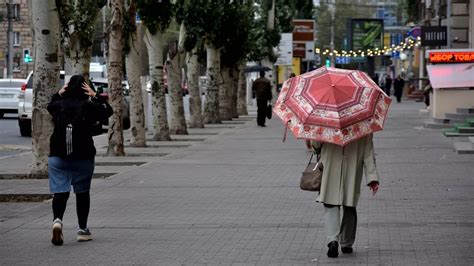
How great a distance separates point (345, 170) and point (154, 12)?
57.1 ft

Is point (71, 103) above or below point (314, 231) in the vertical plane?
above

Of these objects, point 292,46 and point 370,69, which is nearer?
point 292,46

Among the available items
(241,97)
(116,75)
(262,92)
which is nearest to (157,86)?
(116,75)

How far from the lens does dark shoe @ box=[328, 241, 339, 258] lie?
395 inches

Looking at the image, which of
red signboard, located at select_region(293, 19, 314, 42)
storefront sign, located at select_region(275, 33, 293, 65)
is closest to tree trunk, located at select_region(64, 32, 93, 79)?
storefront sign, located at select_region(275, 33, 293, 65)

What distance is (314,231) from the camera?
11.8 metres

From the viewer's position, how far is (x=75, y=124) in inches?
434

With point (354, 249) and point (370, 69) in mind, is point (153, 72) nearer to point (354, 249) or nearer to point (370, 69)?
point (354, 249)

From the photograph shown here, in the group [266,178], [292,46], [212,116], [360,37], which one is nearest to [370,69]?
[360,37]

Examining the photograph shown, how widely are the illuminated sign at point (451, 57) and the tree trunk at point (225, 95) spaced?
9.81 m

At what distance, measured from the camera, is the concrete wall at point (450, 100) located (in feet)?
104

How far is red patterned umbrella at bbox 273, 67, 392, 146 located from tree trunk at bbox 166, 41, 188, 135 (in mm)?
20010

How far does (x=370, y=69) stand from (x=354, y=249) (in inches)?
3011

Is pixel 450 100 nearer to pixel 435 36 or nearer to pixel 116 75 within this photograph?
pixel 435 36
